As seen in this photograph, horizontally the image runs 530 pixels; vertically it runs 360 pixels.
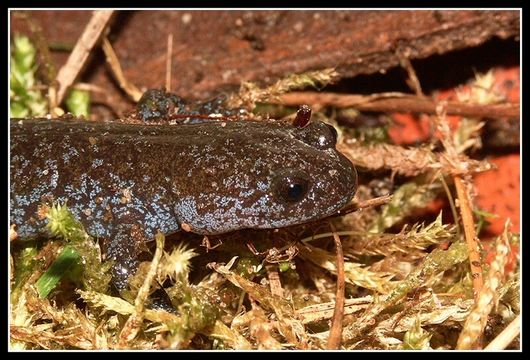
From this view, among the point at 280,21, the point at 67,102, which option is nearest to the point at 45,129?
the point at 67,102

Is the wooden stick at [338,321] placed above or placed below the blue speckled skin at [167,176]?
below

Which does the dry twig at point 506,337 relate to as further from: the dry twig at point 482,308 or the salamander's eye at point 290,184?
the salamander's eye at point 290,184

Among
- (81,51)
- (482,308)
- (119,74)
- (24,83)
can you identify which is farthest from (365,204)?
(24,83)

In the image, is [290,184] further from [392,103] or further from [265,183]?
[392,103]

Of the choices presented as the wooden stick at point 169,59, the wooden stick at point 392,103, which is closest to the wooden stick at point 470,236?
the wooden stick at point 392,103

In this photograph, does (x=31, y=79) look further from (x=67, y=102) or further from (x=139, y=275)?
(x=139, y=275)

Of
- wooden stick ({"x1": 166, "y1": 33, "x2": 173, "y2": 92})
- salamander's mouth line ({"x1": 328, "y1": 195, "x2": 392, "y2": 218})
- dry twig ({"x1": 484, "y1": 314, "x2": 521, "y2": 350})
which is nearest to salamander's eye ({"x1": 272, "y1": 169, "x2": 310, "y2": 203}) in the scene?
salamander's mouth line ({"x1": 328, "y1": 195, "x2": 392, "y2": 218})
